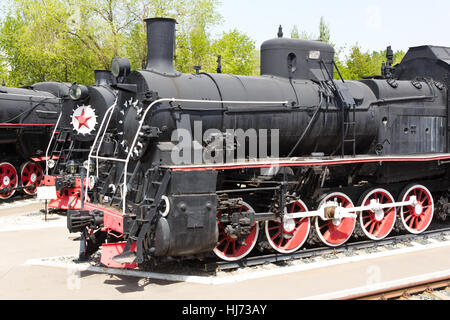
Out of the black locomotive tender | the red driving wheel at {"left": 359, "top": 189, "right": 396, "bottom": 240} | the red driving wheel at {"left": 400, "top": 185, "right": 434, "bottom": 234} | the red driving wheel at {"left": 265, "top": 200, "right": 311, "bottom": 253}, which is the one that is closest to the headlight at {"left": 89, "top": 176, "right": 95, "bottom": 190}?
the black locomotive tender

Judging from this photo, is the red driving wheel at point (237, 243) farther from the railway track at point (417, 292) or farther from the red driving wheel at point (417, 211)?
the red driving wheel at point (417, 211)

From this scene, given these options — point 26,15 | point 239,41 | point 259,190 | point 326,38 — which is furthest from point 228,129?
point 326,38

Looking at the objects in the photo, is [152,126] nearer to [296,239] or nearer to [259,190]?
[259,190]

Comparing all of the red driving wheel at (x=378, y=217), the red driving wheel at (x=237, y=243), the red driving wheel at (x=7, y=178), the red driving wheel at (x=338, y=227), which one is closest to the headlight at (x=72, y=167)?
the red driving wheel at (x=7, y=178)

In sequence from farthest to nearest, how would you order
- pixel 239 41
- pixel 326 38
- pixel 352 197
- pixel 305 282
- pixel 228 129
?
pixel 326 38
pixel 239 41
pixel 352 197
pixel 228 129
pixel 305 282

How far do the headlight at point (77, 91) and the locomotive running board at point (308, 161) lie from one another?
716 centimetres

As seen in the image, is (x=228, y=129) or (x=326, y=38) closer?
(x=228, y=129)

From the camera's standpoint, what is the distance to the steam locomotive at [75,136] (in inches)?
506

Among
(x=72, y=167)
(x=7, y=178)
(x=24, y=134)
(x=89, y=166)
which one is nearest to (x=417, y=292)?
(x=89, y=166)

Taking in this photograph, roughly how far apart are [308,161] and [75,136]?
26.3ft

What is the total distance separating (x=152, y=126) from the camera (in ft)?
24.2

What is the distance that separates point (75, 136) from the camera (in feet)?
45.2
